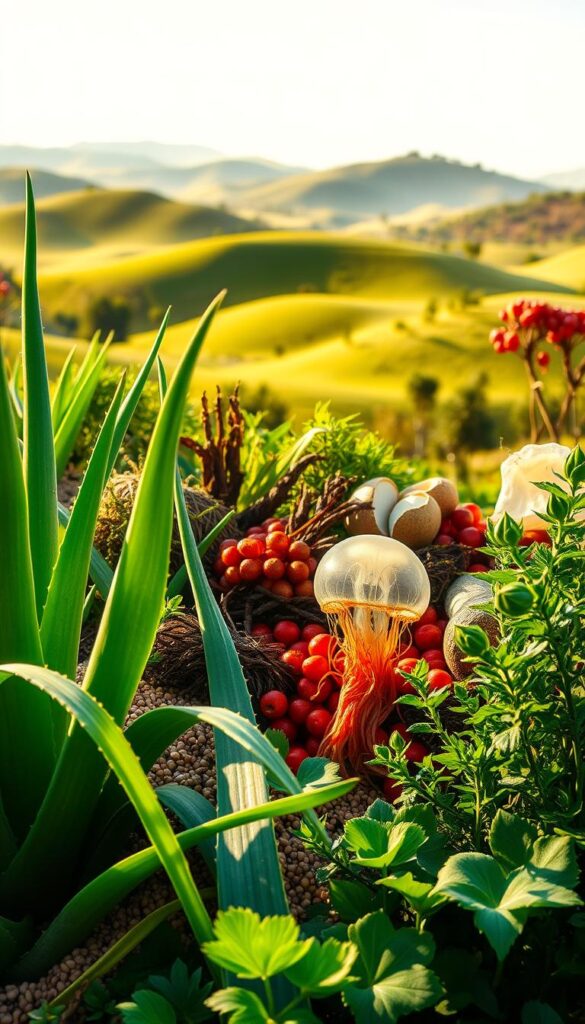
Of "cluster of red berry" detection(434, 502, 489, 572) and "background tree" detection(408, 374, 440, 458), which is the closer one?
"cluster of red berry" detection(434, 502, 489, 572)

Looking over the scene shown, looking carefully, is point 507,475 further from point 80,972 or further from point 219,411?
point 80,972

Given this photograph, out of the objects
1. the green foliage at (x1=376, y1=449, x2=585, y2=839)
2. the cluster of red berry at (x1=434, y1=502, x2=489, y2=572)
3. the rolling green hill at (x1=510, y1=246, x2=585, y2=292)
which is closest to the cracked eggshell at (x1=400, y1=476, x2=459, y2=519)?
the cluster of red berry at (x1=434, y1=502, x2=489, y2=572)

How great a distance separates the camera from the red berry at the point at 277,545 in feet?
7.99

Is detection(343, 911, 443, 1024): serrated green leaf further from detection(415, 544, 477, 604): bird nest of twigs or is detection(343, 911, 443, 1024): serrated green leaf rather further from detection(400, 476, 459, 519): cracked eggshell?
detection(400, 476, 459, 519): cracked eggshell

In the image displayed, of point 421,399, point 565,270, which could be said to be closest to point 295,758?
point 421,399

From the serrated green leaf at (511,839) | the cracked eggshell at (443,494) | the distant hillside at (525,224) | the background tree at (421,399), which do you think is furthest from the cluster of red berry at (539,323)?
the distant hillside at (525,224)

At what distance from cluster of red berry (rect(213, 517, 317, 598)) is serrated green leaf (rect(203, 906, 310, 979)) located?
1427 millimetres

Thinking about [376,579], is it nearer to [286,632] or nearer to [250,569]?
[286,632]

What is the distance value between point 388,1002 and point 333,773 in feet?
1.16

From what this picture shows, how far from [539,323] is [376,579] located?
2736 mm

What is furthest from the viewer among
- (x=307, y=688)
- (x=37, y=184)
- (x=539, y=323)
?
(x=37, y=184)

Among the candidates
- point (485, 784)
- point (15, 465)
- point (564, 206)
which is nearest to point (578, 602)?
point (485, 784)

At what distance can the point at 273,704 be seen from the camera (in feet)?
6.68

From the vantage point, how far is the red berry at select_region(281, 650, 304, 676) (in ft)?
7.07
